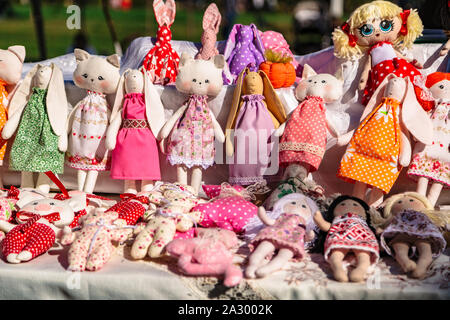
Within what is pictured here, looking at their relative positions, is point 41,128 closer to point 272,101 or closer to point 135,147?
point 135,147

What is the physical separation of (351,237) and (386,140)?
0.85 meters

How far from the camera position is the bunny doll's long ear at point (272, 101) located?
2936 millimetres

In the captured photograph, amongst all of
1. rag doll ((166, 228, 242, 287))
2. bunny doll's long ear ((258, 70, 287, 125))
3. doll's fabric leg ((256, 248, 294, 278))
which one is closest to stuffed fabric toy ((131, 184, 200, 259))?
rag doll ((166, 228, 242, 287))

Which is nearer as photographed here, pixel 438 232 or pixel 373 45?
pixel 438 232

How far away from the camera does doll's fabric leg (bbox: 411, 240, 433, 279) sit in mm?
1932

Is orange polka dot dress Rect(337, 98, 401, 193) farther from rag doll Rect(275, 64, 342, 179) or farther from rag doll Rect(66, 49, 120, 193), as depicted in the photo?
rag doll Rect(66, 49, 120, 193)

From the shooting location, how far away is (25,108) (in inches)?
119

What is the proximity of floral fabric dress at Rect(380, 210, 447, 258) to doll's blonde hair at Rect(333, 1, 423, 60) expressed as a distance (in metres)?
1.30

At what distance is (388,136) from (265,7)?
15.1 metres

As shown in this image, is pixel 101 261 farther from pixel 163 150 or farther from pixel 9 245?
pixel 163 150

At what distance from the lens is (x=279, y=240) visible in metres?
2.06

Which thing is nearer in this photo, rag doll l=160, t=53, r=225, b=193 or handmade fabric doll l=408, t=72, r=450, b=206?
handmade fabric doll l=408, t=72, r=450, b=206
